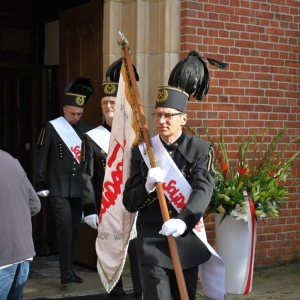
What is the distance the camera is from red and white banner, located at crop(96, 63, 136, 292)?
6000mm

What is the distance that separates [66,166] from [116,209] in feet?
6.20

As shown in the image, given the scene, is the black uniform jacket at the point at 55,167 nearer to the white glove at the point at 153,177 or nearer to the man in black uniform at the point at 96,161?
the man in black uniform at the point at 96,161

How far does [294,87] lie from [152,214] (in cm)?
405

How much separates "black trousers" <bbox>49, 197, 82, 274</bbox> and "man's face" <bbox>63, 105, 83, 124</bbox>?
0.76 m

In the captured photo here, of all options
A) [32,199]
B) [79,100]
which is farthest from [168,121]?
[79,100]

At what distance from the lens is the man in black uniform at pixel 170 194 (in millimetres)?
5012

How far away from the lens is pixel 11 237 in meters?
4.74

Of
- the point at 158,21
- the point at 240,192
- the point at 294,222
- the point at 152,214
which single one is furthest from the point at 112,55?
the point at 152,214

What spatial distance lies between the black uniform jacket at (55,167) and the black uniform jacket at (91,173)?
2.96ft

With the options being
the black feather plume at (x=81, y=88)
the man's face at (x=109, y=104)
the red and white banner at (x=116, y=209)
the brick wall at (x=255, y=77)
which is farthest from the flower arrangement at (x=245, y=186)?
the red and white banner at (x=116, y=209)

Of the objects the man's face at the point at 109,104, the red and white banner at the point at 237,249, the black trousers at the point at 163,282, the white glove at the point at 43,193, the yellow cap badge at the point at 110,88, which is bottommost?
the red and white banner at the point at 237,249

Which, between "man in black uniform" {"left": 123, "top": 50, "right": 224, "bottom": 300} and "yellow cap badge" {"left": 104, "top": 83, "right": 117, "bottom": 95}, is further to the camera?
"yellow cap badge" {"left": 104, "top": 83, "right": 117, "bottom": 95}

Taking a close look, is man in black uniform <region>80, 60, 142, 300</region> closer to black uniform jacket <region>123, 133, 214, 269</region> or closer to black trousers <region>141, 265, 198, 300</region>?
black uniform jacket <region>123, 133, 214, 269</region>

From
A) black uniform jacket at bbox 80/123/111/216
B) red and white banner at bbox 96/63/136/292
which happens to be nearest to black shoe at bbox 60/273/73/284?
black uniform jacket at bbox 80/123/111/216
